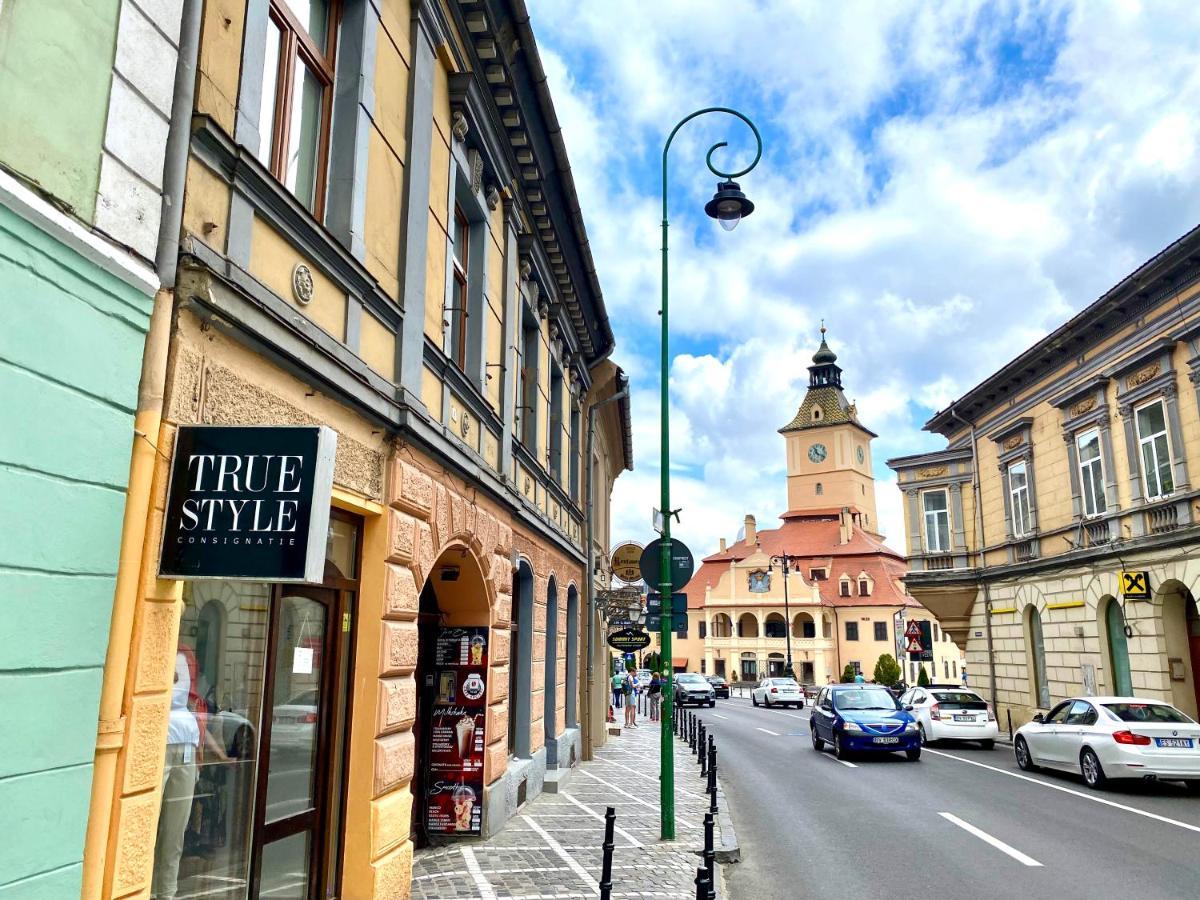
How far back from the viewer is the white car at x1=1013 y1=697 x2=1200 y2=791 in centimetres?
1425

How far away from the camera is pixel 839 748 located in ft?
66.4

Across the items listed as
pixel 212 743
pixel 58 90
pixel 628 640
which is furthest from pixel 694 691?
pixel 58 90

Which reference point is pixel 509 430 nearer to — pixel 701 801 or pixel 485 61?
pixel 485 61

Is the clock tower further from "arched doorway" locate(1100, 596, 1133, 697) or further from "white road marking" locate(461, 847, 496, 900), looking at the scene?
"white road marking" locate(461, 847, 496, 900)

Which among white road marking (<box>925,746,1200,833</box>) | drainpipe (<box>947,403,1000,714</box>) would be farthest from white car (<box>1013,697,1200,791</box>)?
drainpipe (<box>947,403,1000,714</box>)

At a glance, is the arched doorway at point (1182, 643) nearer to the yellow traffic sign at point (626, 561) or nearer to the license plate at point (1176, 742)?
the license plate at point (1176, 742)

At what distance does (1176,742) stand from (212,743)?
578 inches

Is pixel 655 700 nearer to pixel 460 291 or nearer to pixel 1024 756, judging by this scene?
pixel 1024 756

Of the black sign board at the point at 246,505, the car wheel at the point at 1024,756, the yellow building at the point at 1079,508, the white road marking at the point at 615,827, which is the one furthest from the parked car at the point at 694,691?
the black sign board at the point at 246,505

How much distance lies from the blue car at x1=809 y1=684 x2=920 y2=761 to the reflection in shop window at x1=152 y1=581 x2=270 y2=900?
54.4 ft

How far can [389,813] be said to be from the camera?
711 centimetres

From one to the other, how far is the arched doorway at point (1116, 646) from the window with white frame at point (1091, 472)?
237cm

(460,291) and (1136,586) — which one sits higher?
(460,291)

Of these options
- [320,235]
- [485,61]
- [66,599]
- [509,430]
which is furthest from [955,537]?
[66,599]
